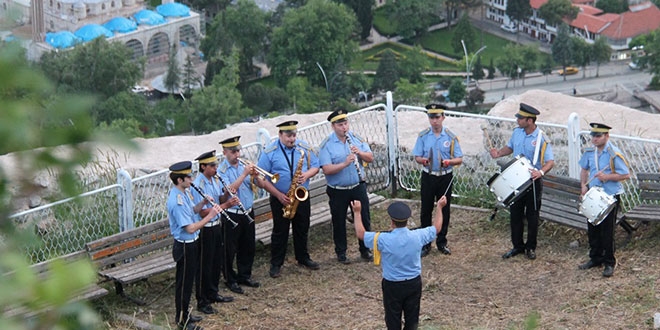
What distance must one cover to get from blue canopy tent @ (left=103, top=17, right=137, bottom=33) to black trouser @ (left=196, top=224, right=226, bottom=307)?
91740 millimetres

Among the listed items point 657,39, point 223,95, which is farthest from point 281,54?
point 657,39

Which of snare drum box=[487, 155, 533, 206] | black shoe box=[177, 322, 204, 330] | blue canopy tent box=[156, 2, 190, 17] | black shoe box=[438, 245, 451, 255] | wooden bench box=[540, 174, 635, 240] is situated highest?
snare drum box=[487, 155, 533, 206]

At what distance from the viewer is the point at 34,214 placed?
8.79 ft

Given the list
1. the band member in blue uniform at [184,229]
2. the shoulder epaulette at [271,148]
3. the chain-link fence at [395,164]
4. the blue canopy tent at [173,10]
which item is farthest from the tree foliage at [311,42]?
the band member in blue uniform at [184,229]

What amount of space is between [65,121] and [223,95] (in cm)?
7437

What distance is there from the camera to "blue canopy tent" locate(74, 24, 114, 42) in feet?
314

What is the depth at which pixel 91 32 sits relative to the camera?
96.4 m

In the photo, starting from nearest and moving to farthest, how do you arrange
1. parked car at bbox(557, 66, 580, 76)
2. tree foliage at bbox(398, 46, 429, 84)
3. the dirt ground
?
1. the dirt ground
2. tree foliage at bbox(398, 46, 429, 84)
3. parked car at bbox(557, 66, 580, 76)

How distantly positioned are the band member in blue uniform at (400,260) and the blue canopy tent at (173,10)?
309 feet

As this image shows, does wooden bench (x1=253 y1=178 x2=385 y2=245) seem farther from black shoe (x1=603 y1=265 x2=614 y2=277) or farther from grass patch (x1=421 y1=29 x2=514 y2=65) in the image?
grass patch (x1=421 y1=29 x2=514 y2=65)

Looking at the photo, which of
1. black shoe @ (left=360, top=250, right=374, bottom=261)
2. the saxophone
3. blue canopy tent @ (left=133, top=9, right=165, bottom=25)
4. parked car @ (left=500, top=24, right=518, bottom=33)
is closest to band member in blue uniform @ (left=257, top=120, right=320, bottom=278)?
the saxophone

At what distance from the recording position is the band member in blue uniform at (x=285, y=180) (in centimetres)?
851

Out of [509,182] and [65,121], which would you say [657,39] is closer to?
[509,182]

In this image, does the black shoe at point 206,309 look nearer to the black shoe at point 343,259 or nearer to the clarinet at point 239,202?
the clarinet at point 239,202
